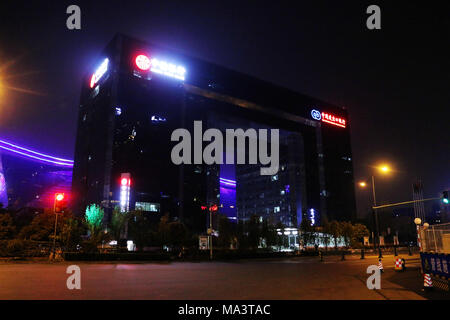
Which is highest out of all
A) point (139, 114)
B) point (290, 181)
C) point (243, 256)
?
point (139, 114)

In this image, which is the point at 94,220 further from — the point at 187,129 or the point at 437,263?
the point at 187,129

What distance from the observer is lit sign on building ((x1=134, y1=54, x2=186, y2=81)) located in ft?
261

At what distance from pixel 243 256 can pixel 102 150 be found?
4897 centimetres

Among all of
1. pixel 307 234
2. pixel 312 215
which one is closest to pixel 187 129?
pixel 307 234

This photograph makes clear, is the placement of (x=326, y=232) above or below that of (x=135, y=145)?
below

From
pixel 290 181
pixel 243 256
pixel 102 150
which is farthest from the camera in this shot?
pixel 290 181

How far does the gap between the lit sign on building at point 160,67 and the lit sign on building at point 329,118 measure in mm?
46542

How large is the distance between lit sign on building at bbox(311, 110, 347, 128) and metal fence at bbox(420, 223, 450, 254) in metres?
92.6

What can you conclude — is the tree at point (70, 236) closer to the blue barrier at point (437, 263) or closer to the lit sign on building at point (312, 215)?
the blue barrier at point (437, 263)

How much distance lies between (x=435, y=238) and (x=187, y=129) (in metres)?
75.9

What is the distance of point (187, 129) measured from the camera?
90.2m

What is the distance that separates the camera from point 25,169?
103250 millimetres

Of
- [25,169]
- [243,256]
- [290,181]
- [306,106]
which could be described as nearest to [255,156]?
[290,181]
